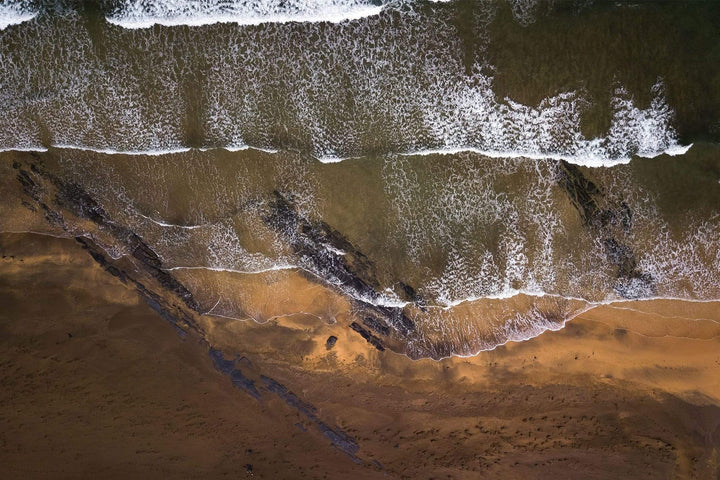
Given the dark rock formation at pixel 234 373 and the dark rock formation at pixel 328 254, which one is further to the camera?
the dark rock formation at pixel 234 373

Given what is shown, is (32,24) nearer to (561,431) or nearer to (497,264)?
(497,264)

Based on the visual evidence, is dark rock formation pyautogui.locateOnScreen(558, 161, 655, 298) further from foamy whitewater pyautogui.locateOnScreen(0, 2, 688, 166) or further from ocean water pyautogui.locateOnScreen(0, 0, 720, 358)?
foamy whitewater pyautogui.locateOnScreen(0, 2, 688, 166)

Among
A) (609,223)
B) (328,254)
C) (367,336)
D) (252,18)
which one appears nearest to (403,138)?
(328,254)

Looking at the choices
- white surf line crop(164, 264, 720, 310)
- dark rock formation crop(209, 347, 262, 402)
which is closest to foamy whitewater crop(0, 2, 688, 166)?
white surf line crop(164, 264, 720, 310)

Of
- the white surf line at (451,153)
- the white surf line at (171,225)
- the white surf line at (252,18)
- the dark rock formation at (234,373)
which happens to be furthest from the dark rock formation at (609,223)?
the dark rock formation at (234,373)

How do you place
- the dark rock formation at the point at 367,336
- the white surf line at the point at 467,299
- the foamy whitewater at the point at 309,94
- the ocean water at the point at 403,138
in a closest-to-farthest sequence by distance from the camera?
the ocean water at the point at 403,138, the foamy whitewater at the point at 309,94, the white surf line at the point at 467,299, the dark rock formation at the point at 367,336

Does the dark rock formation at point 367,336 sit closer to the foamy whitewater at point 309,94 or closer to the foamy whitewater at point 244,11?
the foamy whitewater at point 309,94

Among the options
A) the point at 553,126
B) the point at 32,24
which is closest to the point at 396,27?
the point at 553,126
